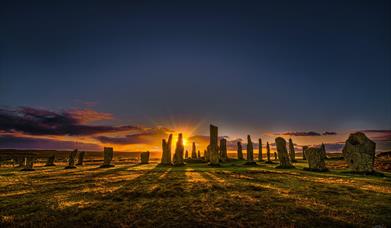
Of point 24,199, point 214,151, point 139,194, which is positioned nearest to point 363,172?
point 214,151

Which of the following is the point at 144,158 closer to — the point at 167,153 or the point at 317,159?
the point at 167,153

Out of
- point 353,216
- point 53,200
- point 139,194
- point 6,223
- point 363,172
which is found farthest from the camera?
point 363,172

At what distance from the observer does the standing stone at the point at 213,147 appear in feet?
103

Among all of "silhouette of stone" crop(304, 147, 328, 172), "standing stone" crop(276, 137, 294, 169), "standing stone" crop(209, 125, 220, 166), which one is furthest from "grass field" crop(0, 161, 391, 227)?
"standing stone" crop(209, 125, 220, 166)

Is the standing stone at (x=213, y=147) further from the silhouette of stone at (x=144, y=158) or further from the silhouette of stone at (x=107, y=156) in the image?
the silhouette of stone at (x=107, y=156)

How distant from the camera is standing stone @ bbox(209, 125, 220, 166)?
103 ft

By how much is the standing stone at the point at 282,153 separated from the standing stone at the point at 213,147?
8.43 metres

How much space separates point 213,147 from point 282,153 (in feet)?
31.0

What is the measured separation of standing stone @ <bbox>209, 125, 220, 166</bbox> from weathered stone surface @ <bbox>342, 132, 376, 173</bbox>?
15.6 m

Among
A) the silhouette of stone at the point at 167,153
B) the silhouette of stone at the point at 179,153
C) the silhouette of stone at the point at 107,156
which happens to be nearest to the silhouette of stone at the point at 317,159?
the silhouette of stone at the point at 179,153

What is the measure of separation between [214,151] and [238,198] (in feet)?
71.3

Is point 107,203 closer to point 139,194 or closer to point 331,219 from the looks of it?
point 139,194

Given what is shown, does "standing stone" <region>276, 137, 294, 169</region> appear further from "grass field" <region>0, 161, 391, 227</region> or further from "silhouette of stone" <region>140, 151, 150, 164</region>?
"silhouette of stone" <region>140, 151, 150, 164</region>

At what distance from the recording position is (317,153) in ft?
79.0
